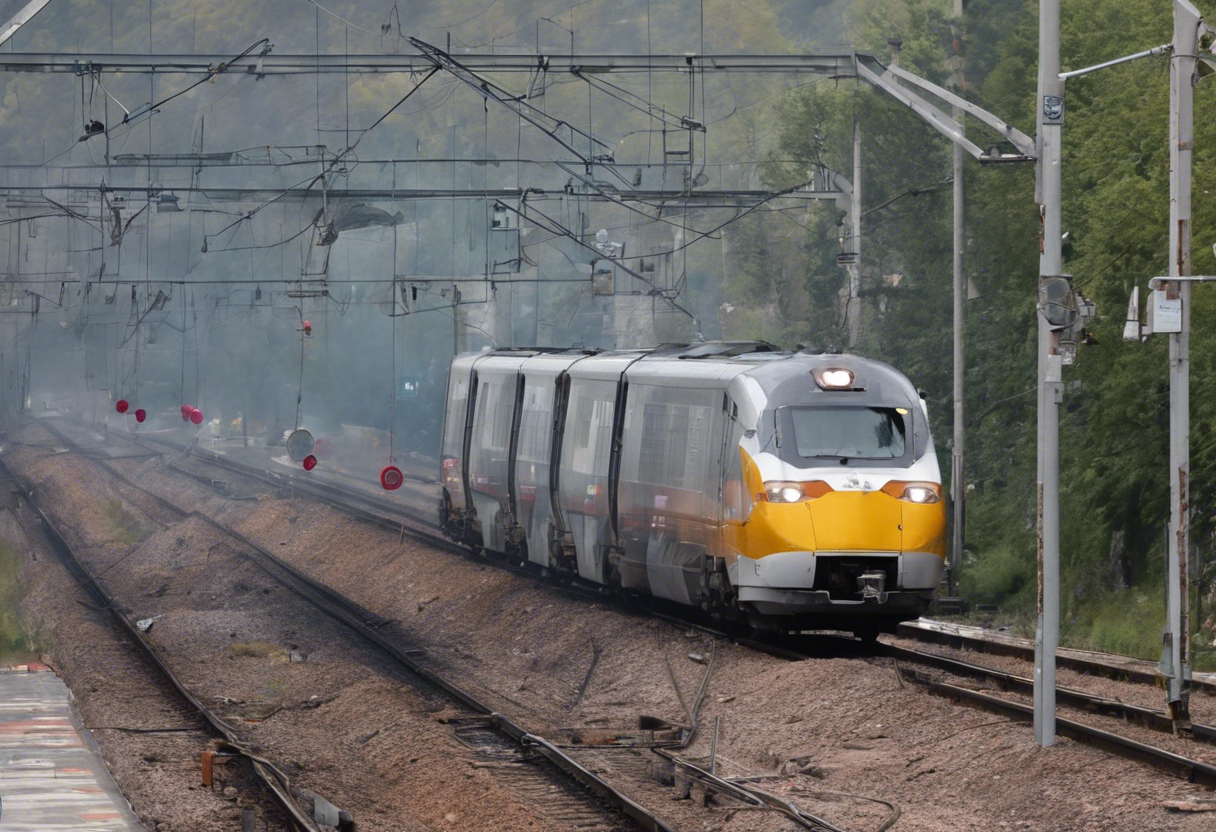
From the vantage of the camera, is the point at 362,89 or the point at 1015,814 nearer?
the point at 1015,814

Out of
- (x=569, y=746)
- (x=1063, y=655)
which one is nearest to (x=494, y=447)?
(x=1063, y=655)

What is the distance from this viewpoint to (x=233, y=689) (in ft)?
68.7

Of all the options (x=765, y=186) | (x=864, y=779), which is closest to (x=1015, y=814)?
(x=864, y=779)

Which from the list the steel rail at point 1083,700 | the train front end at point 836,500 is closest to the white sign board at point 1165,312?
the steel rail at point 1083,700

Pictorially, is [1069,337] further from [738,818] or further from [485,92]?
[485,92]

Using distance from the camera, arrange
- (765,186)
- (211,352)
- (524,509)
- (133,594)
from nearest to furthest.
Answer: (524,509), (133,594), (765,186), (211,352)

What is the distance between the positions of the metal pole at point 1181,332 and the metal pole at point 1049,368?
130cm

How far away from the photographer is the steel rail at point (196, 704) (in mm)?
13211

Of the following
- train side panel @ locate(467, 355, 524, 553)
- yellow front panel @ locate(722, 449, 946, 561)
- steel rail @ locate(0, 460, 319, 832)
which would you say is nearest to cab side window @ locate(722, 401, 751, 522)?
yellow front panel @ locate(722, 449, 946, 561)

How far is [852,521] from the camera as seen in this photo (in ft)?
59.5

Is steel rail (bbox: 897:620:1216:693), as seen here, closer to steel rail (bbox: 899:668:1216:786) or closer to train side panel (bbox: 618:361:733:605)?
steel rail (bbox: 899:668:1216:786)

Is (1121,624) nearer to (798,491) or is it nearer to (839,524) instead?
(839,524)

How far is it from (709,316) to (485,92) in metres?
60.7

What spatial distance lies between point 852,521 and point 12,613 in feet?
53.3
